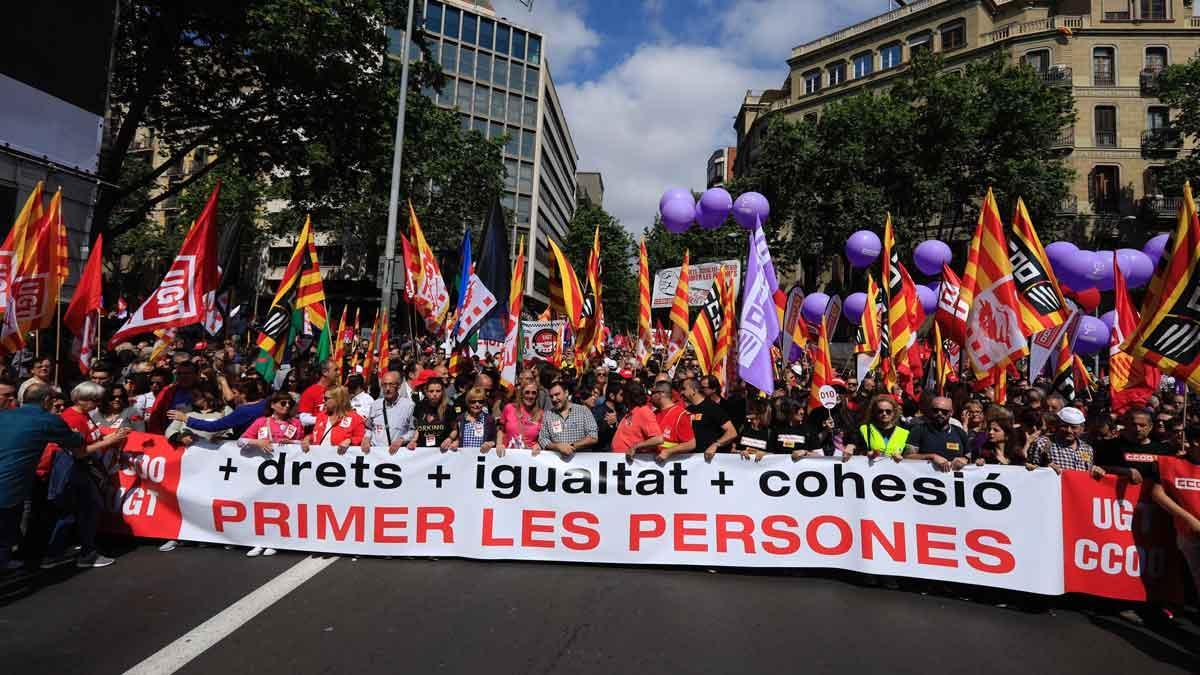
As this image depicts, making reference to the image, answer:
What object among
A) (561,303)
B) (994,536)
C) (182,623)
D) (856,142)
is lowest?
(182,623)

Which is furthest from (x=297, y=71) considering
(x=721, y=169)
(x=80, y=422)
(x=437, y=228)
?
(x=721, y=169)

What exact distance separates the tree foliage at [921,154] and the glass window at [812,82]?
17714 millimetres

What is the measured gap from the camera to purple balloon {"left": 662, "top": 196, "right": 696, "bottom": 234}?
1491cm

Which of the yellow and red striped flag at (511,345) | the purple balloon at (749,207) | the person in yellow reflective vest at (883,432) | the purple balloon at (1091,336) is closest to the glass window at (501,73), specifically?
the purple balloon at (749,207)

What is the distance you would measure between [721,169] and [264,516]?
9587cm

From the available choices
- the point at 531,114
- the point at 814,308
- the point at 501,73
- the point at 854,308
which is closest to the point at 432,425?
the point at 814,308

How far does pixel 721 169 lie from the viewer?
9669 centimetres

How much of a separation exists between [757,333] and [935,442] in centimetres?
198

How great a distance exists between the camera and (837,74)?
46688 millimetres

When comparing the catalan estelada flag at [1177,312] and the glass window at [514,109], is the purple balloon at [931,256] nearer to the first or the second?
the catalan estelada flag at [1177,312]

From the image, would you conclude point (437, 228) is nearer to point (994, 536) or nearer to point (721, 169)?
point (994, 536)

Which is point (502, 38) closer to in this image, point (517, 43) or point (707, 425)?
point (517, 43)

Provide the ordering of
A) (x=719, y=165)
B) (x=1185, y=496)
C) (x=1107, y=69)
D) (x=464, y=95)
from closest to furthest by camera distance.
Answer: (x=1185, y=496)
(x=1107, y=69)
(x=464, y=95)
(x=719, y=165)

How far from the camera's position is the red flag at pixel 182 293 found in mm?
7676
